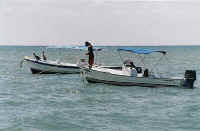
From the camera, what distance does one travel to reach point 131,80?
25734 millimetres

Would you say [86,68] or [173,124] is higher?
[86,68]

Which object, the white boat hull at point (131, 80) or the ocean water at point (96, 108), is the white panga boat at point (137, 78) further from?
the ocean water at point (96, 108)

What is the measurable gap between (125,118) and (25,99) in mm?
7353

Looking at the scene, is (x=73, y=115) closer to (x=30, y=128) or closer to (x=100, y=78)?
(x=30, y=128)

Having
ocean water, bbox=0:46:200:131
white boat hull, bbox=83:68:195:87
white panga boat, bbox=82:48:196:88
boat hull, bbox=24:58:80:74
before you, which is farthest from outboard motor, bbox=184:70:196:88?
boat hull, bbox=24:58:80:74

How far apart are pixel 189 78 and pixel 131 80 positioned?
3763 mm

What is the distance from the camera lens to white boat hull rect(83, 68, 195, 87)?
25.5m

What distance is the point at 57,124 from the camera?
15922 millimetres

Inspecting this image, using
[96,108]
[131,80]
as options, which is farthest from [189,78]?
[96,108]

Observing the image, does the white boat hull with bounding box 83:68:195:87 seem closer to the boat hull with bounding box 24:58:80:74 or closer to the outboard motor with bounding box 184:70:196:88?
the outboard motor with bounding box 184:70:196:88

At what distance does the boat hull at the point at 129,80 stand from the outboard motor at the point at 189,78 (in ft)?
1.06

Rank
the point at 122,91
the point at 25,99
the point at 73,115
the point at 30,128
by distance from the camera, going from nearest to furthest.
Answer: the point at 30,128, the point at 73,115, the point at 25,99, the point at 122,91

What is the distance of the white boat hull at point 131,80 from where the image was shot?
25.5 m

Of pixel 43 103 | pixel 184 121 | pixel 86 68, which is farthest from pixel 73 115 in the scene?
pixel 86 68
